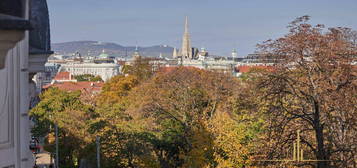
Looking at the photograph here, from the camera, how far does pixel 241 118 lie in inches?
1095

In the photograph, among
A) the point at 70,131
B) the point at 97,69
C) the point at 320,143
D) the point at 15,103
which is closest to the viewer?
the point at 15,103

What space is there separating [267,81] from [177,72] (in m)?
35.2

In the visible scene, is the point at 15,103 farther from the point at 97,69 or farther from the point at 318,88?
the point at 97,69

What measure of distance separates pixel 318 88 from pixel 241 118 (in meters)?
15.1

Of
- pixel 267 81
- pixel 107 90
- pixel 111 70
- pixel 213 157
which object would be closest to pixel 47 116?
pixel 213 157

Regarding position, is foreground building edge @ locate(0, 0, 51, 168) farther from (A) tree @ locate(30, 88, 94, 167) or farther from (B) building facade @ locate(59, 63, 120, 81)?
(B) building facade @ locate(59, 63, 120, 81)

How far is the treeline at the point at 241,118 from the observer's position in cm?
1259

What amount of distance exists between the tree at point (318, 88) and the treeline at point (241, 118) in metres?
0.02

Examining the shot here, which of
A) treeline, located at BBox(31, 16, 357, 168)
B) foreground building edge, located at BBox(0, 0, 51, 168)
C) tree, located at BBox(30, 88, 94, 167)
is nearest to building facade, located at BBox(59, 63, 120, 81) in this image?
treeline, located at BBox(31, 16, 357, 168)

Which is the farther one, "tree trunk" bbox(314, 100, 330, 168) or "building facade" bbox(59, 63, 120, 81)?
"building facade" bbox(59, 63, 120, 81)

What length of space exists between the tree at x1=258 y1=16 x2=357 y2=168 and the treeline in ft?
0.07

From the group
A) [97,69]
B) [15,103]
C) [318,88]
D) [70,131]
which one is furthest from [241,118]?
[97,69]

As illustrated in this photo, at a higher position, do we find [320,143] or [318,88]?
[318,88]

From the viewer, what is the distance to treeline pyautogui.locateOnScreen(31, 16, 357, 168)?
12594mm
